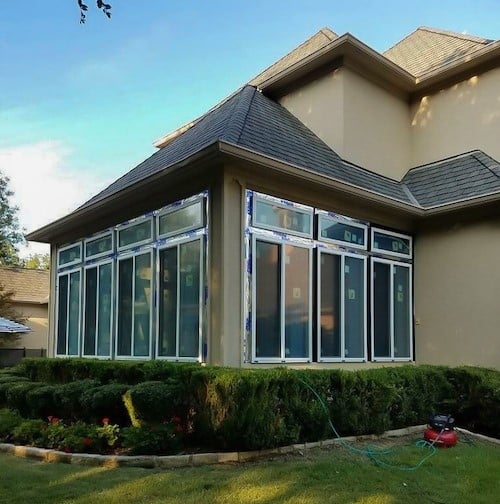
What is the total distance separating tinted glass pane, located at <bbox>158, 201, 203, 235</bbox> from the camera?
28.4 feet

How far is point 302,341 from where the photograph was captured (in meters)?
8.91

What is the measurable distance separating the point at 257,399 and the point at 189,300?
101 inches

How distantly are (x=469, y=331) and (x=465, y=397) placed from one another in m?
1.68

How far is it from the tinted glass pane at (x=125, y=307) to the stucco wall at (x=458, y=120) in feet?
22.9

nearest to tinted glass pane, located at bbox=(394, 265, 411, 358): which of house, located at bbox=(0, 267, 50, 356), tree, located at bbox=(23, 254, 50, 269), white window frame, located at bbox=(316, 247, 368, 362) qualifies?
white window frame, located at bbox=(316, 247, 368, 362)

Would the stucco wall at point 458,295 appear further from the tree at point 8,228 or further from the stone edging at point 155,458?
the tree at point 8,228

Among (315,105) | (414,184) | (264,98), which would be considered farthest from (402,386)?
(264,98)

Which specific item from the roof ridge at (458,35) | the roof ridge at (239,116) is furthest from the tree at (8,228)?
the roof ridge at (458,35)

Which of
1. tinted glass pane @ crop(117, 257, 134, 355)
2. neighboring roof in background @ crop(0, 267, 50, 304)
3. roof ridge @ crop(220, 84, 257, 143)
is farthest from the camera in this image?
neighboring roof in background @ crop(0, 267, 50, 304)

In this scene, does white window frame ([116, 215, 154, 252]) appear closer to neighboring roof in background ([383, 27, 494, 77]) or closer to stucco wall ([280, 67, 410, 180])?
stucco wall ([280, 67, 410, 180])

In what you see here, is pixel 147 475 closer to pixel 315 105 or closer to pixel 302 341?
pixel 302 341

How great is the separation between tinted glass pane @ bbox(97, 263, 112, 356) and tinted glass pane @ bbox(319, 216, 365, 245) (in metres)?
4.19

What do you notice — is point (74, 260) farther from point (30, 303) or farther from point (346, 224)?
point (30, 303)

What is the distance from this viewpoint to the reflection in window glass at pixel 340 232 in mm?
9555
